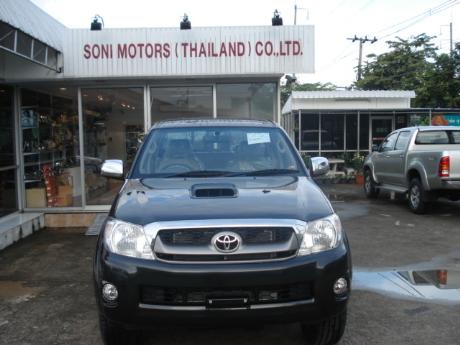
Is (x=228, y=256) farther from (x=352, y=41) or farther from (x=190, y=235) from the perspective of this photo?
(x=352, y=41)

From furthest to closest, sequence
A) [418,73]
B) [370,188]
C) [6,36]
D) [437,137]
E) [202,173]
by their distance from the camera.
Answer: [418,73]
[370,188]
[437,137]
[6,36]
[202,173]

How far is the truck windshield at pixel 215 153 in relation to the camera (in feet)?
15.0

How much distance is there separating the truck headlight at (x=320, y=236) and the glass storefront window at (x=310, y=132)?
14.9m

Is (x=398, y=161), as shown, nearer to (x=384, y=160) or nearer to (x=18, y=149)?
(x=384, y=160)

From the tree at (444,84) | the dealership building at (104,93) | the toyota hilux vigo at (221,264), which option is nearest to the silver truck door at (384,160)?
the dealership building at (104,93)

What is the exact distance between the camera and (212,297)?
10.7 feet

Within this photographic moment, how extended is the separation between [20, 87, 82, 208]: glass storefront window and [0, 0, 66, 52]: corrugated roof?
1152 millimetres

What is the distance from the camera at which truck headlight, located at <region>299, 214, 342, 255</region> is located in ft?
11.1

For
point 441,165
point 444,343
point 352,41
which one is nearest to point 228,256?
point 444,343

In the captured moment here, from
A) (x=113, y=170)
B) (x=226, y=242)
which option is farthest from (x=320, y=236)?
(x=113, y=170)

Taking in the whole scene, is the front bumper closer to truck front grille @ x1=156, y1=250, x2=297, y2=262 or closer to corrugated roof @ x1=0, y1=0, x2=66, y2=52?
truck front grille @ x1=156, y1=250, x2=297, y2=262

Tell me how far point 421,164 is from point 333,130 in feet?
28.2

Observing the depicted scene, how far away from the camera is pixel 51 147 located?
390 inches

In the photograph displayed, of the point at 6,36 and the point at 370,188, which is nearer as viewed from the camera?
the point at 6,36
